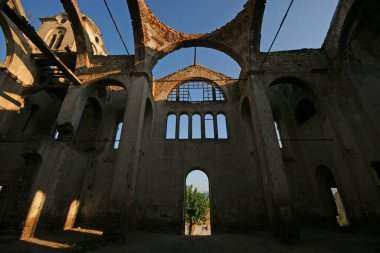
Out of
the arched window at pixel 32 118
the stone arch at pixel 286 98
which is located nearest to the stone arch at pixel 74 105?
the arched window at pixel 32 118

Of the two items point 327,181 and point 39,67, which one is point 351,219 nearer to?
point 327,181

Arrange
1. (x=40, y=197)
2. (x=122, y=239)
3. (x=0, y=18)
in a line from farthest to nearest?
(x=0, y=18)
(x=40, y=197)
(x=122, y=239)

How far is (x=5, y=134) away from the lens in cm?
1020

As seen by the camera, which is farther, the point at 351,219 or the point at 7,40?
the point at 7,40

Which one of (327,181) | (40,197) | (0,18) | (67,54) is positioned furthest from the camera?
(67,54)

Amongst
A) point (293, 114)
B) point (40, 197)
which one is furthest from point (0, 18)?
point (293, 114)

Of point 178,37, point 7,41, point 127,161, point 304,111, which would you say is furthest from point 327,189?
point 7,41

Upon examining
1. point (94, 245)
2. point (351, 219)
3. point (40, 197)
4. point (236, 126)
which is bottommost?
point (94, 245)

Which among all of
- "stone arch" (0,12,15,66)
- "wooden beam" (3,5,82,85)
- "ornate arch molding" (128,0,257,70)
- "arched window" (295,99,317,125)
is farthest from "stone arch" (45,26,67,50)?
"arched window" (295,99,317,125)

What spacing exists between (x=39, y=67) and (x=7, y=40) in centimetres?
217

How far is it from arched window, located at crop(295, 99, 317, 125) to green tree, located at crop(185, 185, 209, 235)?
17511 mm

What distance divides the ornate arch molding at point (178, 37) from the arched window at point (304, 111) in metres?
4.83

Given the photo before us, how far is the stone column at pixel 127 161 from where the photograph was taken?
6.79 meters

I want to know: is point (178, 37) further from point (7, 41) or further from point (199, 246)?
point (199, 246)
